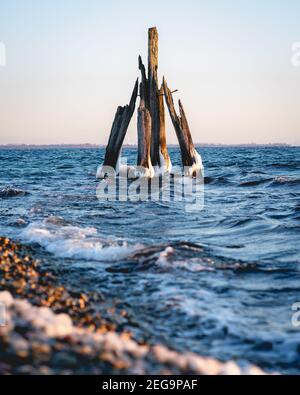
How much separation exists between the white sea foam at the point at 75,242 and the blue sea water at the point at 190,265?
0.7 inches

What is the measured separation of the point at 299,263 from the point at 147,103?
13279 millimetres

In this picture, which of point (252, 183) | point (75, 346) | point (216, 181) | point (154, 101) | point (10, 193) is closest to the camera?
point (75, 346)

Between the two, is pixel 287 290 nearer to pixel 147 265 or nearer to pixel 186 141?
pixel 147 265

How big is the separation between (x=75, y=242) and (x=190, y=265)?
2147 mm

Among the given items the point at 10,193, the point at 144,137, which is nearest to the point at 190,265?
the point at 10,193

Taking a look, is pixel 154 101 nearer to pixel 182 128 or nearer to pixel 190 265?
pixel 182 128

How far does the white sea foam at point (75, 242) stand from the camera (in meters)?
6.44

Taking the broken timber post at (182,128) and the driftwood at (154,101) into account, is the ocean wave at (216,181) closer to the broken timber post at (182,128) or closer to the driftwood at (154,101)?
the broken timber post at (182,128)

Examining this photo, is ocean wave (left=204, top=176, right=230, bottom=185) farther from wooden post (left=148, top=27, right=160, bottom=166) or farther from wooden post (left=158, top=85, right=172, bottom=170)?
wooden post (left=148, top=27, right=160, bottom=166)

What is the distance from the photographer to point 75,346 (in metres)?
3.05

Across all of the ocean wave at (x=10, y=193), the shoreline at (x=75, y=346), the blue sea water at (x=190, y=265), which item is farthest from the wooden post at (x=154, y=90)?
the shoreline at (x=75, y=346)

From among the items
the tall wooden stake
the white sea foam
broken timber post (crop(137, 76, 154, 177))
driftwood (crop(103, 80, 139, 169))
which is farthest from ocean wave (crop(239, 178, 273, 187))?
the white sea foam

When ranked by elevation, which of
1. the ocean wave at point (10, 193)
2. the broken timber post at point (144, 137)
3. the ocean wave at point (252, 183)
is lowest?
the ocean wave at point (10, 193)

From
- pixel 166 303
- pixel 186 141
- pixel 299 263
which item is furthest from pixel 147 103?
pixel 166 303
